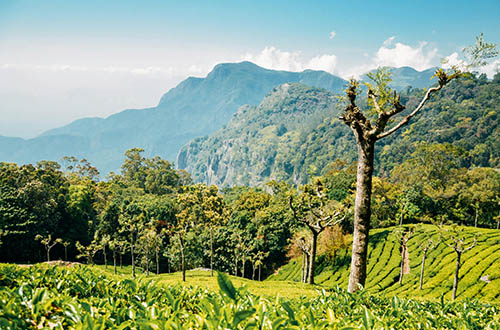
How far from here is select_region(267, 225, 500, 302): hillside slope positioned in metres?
20.1

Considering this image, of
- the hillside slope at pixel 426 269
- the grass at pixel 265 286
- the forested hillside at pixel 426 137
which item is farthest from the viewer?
the forested hillside at pixel 426 137

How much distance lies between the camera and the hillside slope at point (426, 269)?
2008cm

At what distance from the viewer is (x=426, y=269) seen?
2556cm

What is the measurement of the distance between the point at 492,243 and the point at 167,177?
5649cm

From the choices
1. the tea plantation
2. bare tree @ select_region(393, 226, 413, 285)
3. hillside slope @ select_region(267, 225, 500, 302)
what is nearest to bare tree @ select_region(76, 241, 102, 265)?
hillside slope @ select_region(267, 225, 500, 302)

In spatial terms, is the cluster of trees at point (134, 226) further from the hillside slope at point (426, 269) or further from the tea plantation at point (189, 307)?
the tea plantation at point (189, 307)

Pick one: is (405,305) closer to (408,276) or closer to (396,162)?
(408,276)

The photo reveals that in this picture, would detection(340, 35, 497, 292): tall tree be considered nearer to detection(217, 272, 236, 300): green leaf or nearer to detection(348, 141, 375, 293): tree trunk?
detection(348, 141, 375, 293): tree trunk

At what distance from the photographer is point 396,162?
94438 mm

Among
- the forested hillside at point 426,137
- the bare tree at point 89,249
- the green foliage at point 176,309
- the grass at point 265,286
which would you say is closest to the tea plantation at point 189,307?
the green foliage at point 176,309

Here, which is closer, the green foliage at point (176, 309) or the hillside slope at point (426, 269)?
the green foliage at point (176, 309)

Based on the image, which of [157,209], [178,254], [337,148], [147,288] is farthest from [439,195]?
[337,148]

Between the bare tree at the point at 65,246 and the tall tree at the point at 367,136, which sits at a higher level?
the tall tree at the point at 367,136

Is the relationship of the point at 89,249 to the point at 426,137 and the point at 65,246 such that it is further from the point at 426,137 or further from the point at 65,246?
the point at 426,137
